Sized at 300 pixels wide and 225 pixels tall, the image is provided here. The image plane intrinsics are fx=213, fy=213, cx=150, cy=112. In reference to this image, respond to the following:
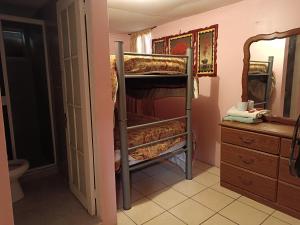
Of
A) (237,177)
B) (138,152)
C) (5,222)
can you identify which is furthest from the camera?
(237,177)

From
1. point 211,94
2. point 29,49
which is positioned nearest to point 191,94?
point 211,94

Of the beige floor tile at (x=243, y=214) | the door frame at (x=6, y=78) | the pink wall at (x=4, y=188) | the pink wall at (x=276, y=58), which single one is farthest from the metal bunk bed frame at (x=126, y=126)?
the door frame at (x=6, y=78)

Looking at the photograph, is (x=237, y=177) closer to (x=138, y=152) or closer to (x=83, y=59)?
(x=138, y=152)

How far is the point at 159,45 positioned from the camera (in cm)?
369

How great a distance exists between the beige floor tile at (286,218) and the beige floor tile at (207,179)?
745 millimetres

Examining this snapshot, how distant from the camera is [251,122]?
7.62 ft

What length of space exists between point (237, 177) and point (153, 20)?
2509 mm

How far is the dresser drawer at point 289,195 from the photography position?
1.93m

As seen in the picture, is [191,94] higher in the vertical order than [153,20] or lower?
lower

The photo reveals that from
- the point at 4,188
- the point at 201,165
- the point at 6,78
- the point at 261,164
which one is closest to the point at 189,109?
the point at 261,164

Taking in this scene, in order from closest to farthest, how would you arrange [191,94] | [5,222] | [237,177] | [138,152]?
[5,222] < [138,152] < [237,177] < [191,94]

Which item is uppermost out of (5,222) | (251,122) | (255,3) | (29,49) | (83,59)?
(255,3)

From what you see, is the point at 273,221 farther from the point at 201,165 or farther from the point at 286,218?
the point at 201,165

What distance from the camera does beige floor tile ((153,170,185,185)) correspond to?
272cm
